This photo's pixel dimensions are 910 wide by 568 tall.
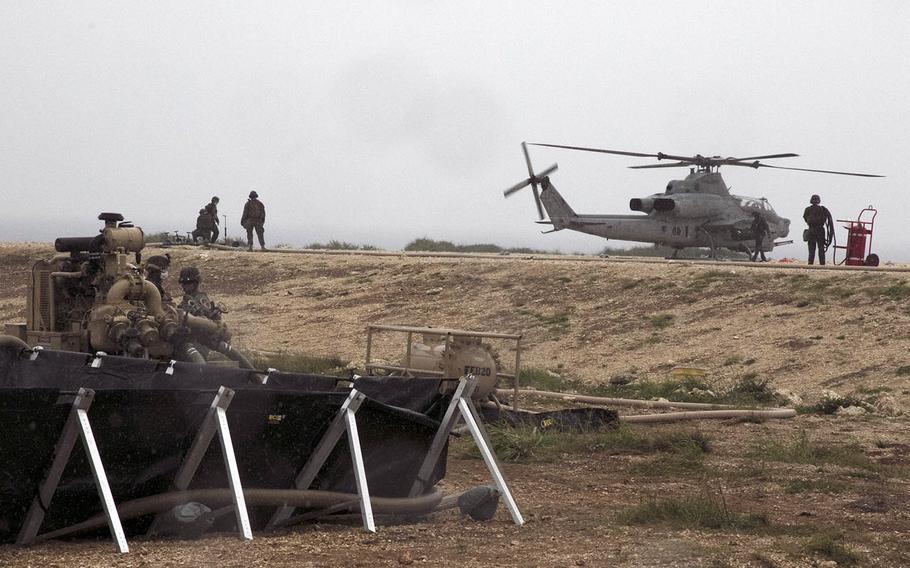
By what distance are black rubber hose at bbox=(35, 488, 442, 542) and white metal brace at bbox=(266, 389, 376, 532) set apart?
10 cm

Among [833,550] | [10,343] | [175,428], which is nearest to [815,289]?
[833,550]

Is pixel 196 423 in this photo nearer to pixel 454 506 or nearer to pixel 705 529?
pixel 454 506

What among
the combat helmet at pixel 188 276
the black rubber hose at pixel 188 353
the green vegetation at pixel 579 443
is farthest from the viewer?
the combat helmet at pixel 188 276

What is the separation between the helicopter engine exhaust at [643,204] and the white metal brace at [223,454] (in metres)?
26.4

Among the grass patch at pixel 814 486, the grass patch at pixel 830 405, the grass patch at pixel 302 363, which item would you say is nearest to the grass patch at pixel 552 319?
the grass patch at pixel 302 363

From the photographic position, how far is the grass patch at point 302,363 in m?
20.8

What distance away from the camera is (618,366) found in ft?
73.2

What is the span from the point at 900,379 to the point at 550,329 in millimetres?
7604

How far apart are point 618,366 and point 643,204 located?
41.9 ft

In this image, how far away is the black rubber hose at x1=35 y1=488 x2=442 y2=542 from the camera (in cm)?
855

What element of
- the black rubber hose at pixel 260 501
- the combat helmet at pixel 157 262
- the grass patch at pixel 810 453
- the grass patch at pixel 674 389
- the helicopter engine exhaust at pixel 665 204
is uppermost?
the helicopter engine exhaust at pixel 665 204

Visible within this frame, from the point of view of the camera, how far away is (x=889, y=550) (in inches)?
371

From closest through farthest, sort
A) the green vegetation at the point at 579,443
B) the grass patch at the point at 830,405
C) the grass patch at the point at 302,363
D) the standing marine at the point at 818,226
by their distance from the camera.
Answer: the green vegetation at the point at 579,443 → the grass patch at the point at 830,405 → the grass patch at the point at 302,363 → the standing marine at the point at 818,226

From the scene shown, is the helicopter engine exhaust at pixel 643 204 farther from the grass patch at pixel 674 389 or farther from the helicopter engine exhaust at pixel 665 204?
the grass patch at pixel 674 389
